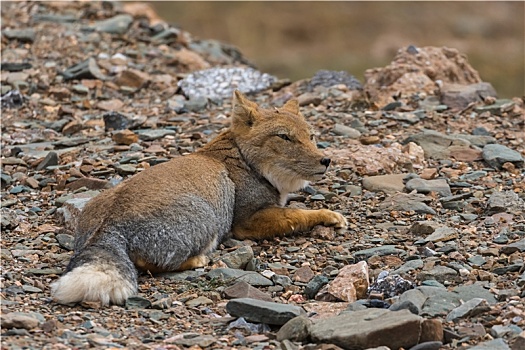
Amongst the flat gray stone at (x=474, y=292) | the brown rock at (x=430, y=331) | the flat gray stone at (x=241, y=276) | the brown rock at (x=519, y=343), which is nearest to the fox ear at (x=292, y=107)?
the flat gray stone at (x=241, y=276)

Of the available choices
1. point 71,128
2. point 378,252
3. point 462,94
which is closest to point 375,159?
point 378,252

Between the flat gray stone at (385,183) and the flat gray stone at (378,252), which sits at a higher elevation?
the flat gray stone at (385,183)

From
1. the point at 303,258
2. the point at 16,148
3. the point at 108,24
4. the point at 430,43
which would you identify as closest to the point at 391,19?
the point at 430,43

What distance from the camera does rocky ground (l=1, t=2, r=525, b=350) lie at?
7266mm

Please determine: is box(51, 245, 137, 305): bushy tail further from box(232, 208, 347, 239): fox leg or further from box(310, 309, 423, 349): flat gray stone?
box(232, 208, 347, 239): fox leg

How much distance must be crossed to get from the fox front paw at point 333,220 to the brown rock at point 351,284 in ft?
4.98

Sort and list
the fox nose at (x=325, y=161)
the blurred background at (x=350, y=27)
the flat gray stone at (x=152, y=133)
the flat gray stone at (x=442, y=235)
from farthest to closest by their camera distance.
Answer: the blurred background at (x=350, y=27)
the flat gray stone at (x=152, y=133)
the fox nose at (x=325, y=161)
the flat gray stone at (x=442, y=235)

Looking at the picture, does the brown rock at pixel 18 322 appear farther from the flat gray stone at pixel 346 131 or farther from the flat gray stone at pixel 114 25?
the flat gray stone at pixel 114 25

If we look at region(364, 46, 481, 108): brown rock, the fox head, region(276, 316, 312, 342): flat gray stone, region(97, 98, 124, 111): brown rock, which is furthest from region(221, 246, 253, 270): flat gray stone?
region(97, 98, 124, 111): brown rock

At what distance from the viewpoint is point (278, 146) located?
10.3 metres

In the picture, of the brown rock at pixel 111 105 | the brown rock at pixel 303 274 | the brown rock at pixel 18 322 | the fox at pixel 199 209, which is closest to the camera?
the brown rock at pixel 18 322

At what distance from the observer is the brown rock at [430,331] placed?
22.7 ft

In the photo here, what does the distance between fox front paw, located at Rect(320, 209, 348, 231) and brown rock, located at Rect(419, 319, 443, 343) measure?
3006 millimetres

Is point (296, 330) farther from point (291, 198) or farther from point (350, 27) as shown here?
point (350, 27)
